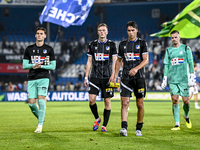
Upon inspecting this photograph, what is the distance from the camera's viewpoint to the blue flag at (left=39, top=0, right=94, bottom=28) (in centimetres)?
1877

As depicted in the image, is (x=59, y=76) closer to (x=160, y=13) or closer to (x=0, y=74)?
(x=0, y=74)

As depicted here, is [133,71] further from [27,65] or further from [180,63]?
[27,65]

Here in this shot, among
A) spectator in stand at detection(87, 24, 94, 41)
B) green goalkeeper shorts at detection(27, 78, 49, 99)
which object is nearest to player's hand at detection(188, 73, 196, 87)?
green goalkeeper shorts at detection(27, 78, 49, 99)

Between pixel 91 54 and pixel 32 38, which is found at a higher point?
pixel 32 38

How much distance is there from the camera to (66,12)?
19.5 metres

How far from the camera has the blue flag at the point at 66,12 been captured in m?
18.8

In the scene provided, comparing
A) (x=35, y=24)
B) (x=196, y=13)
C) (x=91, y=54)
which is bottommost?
(x=91, y=54)

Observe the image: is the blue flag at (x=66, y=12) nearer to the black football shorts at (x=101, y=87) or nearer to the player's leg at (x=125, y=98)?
the black football shorts at (x=101, y=87)

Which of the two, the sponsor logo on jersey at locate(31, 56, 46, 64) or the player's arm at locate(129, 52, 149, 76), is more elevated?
the sponsor logo on jersey at locate(31, 56, 46, 64)

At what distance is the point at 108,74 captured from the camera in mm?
8438

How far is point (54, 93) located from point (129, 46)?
19.3 m

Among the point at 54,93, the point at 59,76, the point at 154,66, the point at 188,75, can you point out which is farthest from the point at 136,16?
the point at 188,75

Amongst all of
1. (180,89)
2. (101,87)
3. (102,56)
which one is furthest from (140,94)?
(180,89)

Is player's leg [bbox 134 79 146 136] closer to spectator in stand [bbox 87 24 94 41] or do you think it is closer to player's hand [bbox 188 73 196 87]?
player's hand [bbox 188 73 196 87]
